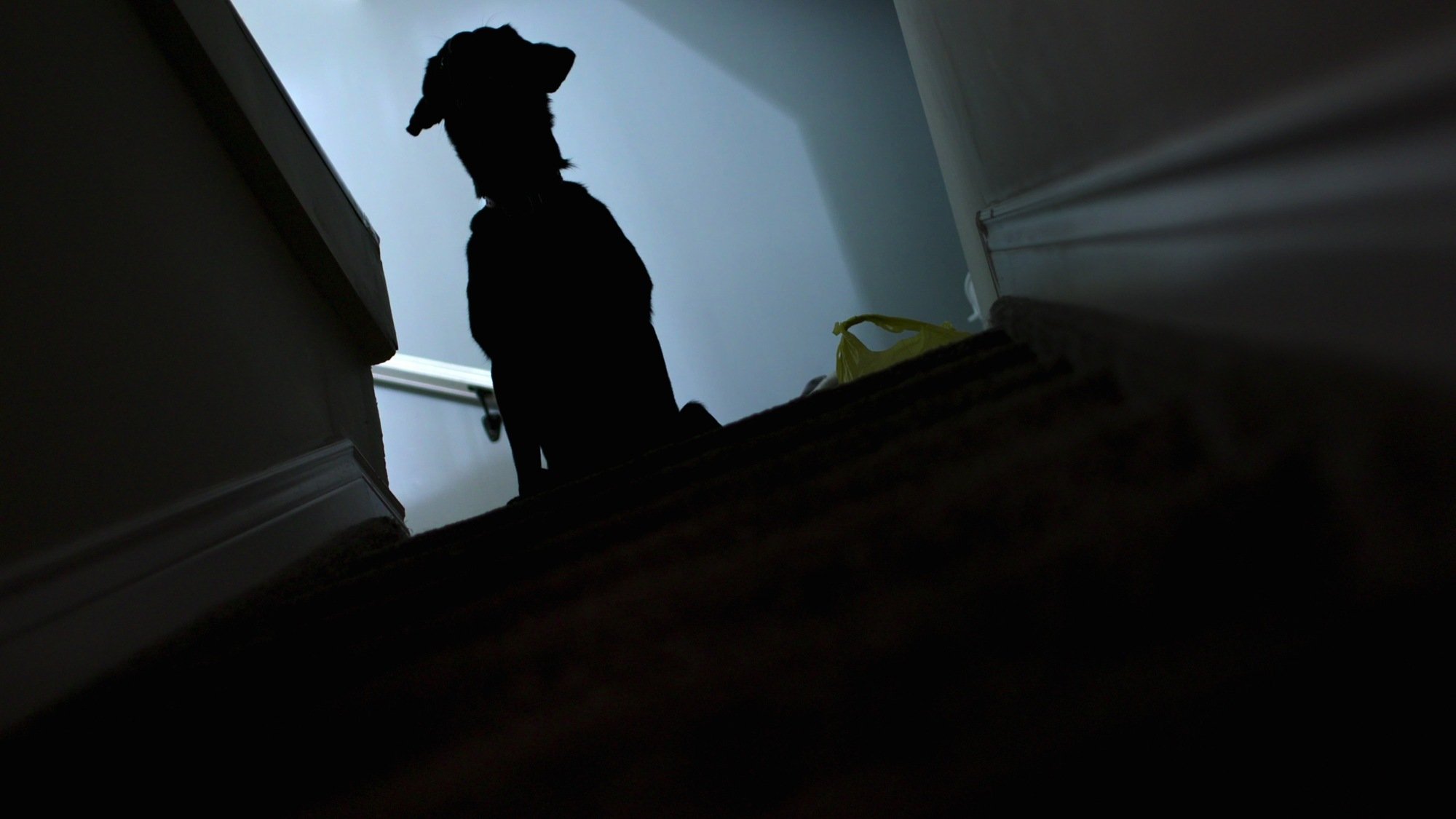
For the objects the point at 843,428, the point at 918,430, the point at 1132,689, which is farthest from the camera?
the point at 843,428

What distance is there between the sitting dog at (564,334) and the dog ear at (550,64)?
0.32 metres

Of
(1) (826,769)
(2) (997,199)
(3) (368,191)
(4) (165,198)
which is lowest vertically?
(1) (826,769)

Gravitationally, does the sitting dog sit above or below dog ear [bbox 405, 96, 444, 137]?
below

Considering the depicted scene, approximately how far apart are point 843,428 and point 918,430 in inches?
5.6

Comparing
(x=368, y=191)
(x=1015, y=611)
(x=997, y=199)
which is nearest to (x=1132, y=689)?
(x=1015, y=611)

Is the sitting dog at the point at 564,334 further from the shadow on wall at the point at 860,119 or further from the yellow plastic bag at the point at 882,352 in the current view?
the shadow on wall at the point at 860,119

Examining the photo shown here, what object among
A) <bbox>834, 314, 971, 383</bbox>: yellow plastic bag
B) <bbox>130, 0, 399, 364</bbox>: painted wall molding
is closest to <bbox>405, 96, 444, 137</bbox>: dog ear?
<bbox>130, 0, 399, 364</bbox>: painted wall molding

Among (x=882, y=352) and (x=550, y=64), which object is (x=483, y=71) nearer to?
(x=550, y=64)

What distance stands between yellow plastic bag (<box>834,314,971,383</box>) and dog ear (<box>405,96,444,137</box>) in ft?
3.89

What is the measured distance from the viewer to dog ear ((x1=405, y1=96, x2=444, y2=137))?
2295mm

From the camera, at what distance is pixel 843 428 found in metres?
1.00

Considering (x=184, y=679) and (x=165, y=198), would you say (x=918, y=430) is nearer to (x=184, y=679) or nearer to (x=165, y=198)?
(x=184, y=679)

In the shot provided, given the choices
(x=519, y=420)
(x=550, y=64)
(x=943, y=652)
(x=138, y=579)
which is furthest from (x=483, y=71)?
(x=943, y=652)

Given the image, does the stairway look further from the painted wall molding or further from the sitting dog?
the sitting dog
